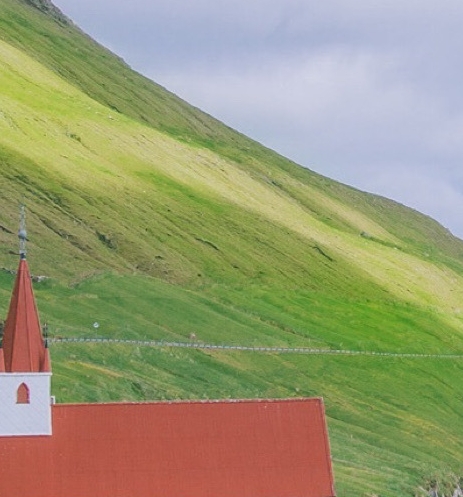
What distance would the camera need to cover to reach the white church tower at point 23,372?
168 feet

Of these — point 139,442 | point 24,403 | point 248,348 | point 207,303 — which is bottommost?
point 248,348

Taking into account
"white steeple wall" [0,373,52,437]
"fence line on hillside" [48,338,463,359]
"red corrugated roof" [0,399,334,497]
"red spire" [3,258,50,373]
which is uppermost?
"red spire" [3,258,50,373]

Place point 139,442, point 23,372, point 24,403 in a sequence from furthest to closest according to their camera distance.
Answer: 1. point 139,442
2. point 24,403
3. point 23,372

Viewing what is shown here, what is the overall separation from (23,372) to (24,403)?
1.24m

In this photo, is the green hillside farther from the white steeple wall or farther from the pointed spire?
the pointed spire

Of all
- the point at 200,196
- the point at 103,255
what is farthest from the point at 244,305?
the point at 200,196

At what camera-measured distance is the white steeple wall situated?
51.1 meters

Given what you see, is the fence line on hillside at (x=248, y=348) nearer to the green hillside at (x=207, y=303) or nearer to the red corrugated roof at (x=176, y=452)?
the green hillside at (x=207, y=303)

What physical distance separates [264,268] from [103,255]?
3532cm

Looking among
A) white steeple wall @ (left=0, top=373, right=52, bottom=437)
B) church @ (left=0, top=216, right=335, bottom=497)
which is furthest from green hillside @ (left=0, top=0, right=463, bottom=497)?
white steeple wall @ (left=0, top=373, right=52, bottom=437)

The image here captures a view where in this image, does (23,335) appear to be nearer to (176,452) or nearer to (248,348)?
(176,452)

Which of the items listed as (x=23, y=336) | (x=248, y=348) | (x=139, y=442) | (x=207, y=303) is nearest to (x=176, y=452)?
(x=139, y=442)

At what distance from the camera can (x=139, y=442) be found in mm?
52844

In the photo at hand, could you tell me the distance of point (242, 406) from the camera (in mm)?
54594
